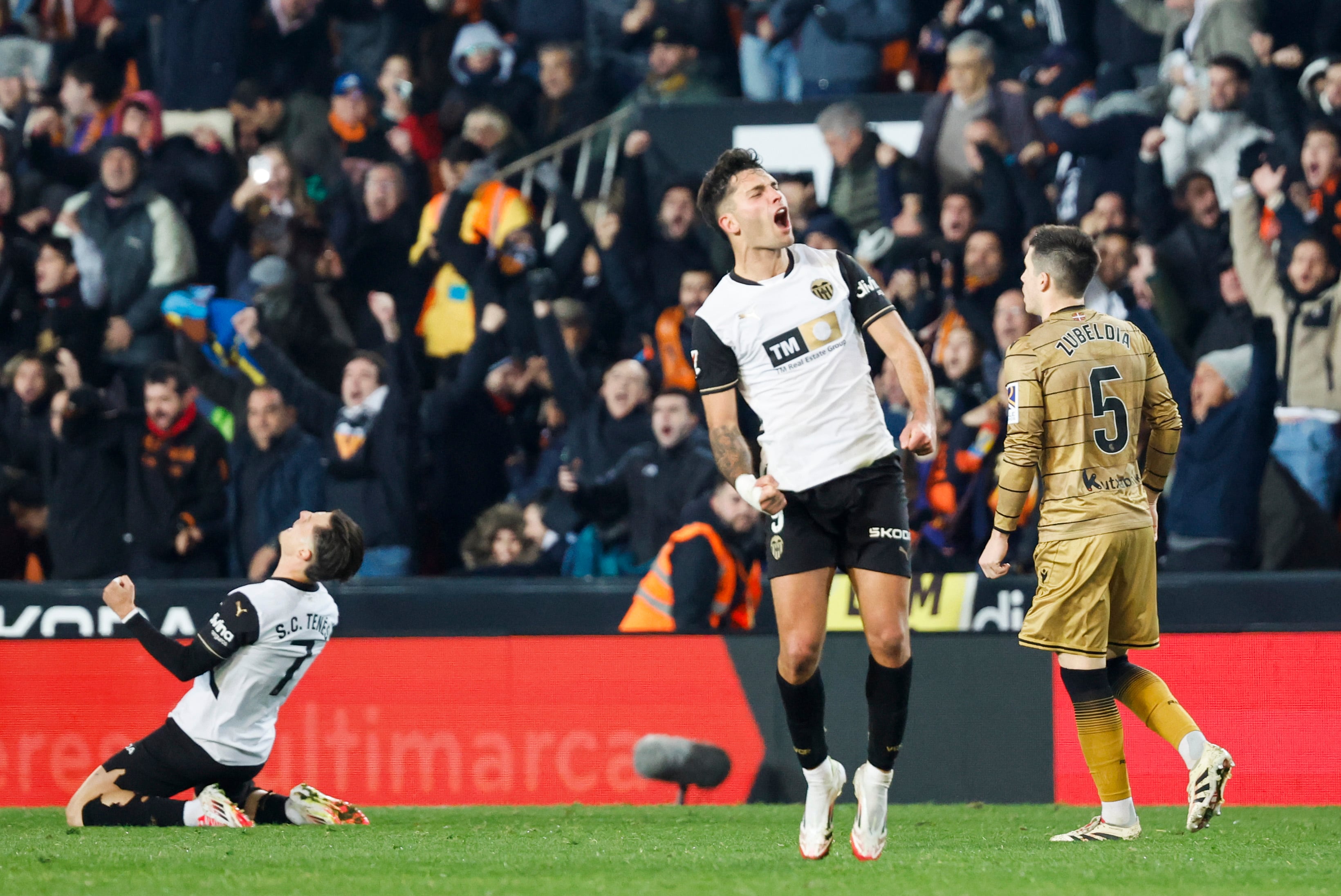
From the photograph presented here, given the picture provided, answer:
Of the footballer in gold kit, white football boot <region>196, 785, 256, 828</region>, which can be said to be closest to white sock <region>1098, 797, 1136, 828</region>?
the footballer in gold kit

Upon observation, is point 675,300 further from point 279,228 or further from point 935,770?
point 935,770

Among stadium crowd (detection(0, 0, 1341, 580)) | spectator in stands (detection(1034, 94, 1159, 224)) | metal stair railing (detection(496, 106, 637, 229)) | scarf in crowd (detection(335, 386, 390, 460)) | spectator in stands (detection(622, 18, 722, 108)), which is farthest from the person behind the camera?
spectator in stands (detection(622, 18, 722, 108))

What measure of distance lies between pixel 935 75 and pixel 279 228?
4.67 metres

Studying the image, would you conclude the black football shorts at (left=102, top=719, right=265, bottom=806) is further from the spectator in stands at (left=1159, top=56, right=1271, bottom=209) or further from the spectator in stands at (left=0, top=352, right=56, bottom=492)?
the spectator in stands at (left=1159, top=56, right=1271, bottom=209)

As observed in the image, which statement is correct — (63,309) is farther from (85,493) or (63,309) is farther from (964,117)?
(964,117)

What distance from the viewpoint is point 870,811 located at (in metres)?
4.93

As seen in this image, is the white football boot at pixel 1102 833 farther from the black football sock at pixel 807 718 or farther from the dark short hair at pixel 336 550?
the dark short hair at pixel 336 550

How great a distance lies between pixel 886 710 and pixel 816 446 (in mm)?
851

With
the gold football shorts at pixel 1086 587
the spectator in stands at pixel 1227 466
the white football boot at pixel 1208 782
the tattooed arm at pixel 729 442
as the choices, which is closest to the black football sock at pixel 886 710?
the tattooed arm at pixel 729 442

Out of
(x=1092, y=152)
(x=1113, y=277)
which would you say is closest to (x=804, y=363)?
(x=1113, y=277)

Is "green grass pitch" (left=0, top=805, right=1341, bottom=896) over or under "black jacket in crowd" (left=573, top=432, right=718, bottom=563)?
under

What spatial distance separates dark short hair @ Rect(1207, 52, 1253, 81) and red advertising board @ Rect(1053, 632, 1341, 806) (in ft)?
13.1

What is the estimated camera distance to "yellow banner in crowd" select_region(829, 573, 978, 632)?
7965 mm

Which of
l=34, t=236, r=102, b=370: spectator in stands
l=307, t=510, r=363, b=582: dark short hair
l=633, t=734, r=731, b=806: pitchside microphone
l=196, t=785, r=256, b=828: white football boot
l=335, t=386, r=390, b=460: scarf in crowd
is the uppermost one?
l=34, t=236, r=102, b=370: spectator in stands
